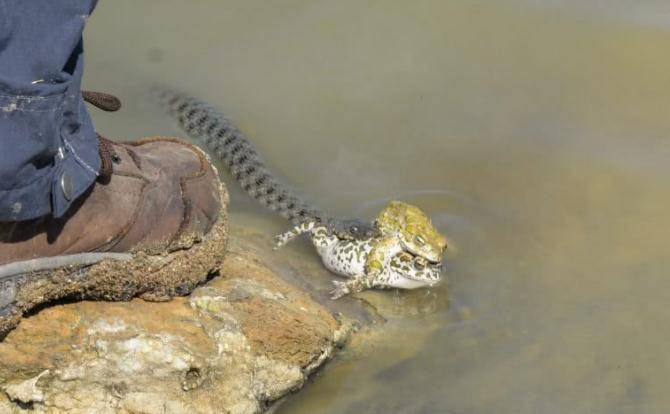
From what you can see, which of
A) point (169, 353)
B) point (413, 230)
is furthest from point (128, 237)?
point (413, 230)

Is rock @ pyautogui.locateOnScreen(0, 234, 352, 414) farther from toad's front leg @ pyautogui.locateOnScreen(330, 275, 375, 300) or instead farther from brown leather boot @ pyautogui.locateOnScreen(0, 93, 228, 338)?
toad's front leg @ pyautogui.locateOnScreen(330, 275, 375, 300)

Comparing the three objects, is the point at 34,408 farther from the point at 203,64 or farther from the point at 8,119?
the point at 203,64

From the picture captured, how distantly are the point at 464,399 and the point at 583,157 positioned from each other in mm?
2512

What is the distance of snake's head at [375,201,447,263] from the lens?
500 centimetres

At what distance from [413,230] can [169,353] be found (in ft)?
6.11

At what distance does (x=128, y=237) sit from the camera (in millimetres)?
3621

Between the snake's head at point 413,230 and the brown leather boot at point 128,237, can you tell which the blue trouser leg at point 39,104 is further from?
the snake's head at point 413,230

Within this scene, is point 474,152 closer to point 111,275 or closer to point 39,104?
point 111,275

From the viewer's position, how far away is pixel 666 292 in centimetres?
490

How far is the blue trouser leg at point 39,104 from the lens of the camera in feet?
8.99

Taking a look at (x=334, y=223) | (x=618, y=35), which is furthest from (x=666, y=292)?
(x=618, y=35)

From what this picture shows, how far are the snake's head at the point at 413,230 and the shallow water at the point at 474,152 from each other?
24cm

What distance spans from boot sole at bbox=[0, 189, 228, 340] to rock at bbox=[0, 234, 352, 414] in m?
0.08

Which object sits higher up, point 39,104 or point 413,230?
point 39,104
